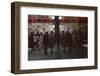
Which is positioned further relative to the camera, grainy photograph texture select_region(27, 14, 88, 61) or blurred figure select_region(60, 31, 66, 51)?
blurred figure select_region(60, 31, 66, 51)

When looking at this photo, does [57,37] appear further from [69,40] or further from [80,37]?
[80,37]

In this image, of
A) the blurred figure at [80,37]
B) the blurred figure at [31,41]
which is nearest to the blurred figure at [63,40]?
the blurred figure at [80,37]

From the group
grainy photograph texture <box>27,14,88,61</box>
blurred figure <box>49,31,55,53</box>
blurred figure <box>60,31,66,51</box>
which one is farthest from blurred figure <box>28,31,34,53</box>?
blurred figure <box>60,31,66,51</box>

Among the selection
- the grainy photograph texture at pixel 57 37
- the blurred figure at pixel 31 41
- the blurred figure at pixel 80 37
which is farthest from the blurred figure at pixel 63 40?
the blurred figure at pixel 31 41

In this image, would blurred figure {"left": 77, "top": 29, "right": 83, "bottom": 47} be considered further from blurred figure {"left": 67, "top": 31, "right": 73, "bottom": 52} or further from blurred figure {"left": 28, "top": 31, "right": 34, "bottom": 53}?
blurred figure {"left": 28, "top": 31, "right": 34, "bottom": 53}

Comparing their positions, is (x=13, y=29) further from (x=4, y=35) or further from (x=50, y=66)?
(x=50, y=66)

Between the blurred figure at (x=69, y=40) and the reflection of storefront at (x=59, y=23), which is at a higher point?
the reflection of storefront at (x=59, y=23)

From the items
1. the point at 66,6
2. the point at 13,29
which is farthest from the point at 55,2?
the point at 13,29

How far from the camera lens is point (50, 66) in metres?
2.14

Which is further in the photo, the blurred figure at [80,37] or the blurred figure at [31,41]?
the blurred figure at [80,37]

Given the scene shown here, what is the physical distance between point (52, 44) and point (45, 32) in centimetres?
13

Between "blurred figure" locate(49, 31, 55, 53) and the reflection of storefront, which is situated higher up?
the reflection of storefront

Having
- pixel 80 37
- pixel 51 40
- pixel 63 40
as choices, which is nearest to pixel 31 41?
pixel 51 40

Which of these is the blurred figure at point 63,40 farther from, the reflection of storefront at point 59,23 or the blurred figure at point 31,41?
the blurred figure at point 31,41
